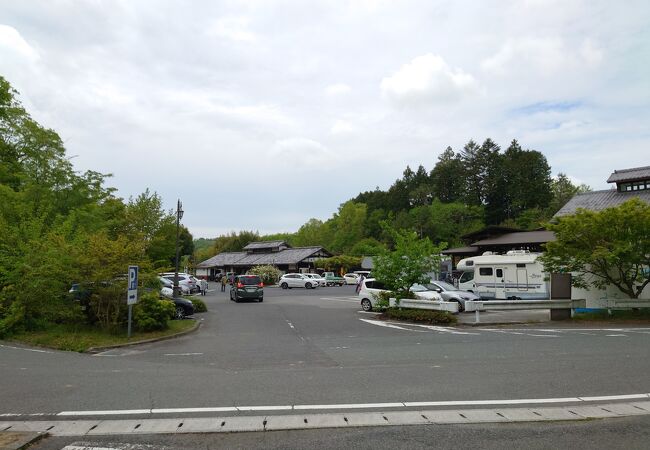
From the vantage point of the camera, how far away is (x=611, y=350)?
1138 cm

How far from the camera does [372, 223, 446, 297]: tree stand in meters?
20.5

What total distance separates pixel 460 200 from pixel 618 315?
200 ft

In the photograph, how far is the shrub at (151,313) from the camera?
16.1 meters

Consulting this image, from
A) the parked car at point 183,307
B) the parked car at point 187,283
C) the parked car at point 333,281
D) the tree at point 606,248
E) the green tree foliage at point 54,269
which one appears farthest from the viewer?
the parked car at point 333,281

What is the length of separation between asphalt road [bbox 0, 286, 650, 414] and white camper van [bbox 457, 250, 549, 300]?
27.8 feet

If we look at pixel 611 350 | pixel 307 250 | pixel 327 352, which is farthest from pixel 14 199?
pixel 307 250

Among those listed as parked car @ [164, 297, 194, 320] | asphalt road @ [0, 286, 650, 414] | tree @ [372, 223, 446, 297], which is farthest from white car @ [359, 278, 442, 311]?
parked car @ [164, 297, 194, 320]

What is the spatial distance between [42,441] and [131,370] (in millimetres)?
4566

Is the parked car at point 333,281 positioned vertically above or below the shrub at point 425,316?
above

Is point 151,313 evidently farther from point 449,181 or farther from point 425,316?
point 449,181

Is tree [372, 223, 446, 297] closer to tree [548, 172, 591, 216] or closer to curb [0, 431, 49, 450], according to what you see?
curb [0, 431, 49, 450]

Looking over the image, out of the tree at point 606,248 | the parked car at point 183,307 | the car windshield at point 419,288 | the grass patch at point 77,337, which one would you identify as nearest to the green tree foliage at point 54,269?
the grass patch at point 77,337

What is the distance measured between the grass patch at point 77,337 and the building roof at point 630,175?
120 ft

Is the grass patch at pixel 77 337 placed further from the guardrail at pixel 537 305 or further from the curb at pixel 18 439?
the guardrail at pixel 537 305
